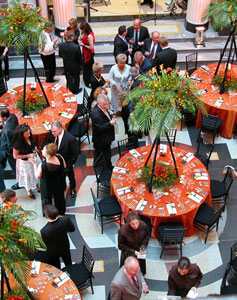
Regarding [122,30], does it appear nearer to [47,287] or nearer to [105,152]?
[105,152]

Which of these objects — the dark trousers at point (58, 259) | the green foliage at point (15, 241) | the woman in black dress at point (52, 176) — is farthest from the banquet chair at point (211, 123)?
the green foliage at point (15, 241)

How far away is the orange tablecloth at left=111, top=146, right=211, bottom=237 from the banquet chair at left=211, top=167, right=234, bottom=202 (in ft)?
0.73

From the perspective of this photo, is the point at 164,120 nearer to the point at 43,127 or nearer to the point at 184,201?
the point at 184,201

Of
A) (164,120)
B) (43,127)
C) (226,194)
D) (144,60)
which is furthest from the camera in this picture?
(144,60)

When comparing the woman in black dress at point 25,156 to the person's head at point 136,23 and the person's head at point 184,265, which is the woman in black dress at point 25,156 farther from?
the person's head at point 136,23

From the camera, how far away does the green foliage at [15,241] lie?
4.20 metres

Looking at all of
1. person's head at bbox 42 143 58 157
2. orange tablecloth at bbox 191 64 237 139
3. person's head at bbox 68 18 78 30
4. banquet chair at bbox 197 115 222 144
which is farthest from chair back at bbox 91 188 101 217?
person's head at bbox 68 18 78 30

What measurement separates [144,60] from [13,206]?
17.5ft

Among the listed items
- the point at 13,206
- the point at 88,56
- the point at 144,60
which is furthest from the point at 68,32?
the point at 13,206

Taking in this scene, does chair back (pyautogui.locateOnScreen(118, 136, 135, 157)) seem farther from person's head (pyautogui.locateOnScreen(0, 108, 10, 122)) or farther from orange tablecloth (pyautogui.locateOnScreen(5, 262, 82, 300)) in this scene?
orange tablecloth (pyautogui.locateOnScreen(5, 262, 82, 300))

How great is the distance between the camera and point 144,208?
665 centimetres

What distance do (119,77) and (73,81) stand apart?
1.24 m

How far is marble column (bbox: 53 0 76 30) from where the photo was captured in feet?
37.5

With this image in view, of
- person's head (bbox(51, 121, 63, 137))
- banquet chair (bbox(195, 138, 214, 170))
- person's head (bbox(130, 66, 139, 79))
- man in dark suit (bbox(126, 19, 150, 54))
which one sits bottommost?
banquet chair (bbox(195, 138, 214, 170))
